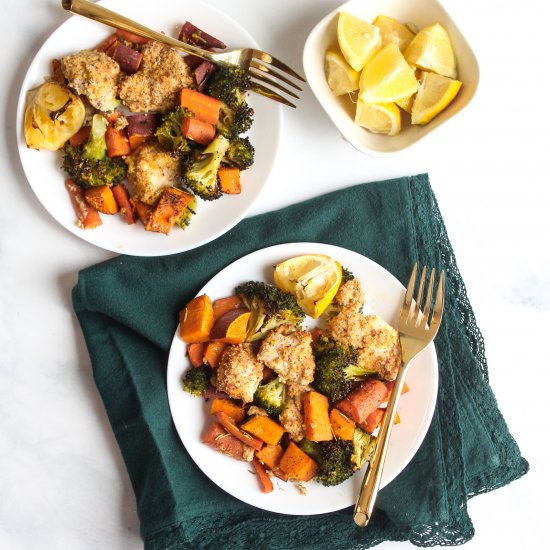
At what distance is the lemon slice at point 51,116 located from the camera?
2.63 m

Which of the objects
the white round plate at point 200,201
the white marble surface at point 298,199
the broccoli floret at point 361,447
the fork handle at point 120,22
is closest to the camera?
the fork handle at point 120,22

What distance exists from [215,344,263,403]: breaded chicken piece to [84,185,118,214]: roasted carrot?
81 centimetres

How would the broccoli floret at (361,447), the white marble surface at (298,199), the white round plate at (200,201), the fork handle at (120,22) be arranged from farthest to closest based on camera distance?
1. the white marble surface at (298,199)
2. the broccoli floret at (361,447)
3. the white round plate at (200,201)
4. the fork handle at (120,22)

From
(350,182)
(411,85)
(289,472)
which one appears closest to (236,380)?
(289,472)

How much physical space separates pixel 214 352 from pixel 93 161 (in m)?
0.97

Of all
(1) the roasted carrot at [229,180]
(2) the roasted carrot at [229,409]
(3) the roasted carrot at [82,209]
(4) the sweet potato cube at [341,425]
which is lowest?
(2) the roasted carrot at [229,409]

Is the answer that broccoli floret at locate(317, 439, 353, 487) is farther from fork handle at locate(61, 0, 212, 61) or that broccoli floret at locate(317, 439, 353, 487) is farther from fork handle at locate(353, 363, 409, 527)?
fork handle at locate(61, 0, 212, 61)

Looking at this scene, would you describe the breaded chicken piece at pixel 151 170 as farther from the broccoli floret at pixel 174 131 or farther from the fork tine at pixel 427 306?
the fork tine at pixel 427 306

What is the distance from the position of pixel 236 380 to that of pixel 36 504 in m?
1.21

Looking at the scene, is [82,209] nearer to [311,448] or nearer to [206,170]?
[206,170]

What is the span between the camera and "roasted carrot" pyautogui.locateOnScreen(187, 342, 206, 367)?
286cm

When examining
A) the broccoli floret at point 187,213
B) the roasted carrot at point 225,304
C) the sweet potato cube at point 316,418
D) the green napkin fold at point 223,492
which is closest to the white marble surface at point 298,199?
the green napkin fold at point 223,492

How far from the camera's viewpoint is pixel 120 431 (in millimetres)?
2961

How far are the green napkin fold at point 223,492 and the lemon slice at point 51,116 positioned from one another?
592mm
